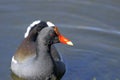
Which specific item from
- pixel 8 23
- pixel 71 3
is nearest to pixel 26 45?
pixel 8 23

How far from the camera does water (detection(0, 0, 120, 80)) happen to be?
31.8 feet

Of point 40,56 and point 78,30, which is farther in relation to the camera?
point 78,30

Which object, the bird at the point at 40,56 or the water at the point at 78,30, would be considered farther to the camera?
the water at the point at 78,30

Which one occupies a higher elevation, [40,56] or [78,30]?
[40,56]

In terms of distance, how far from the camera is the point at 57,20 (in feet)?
36.6

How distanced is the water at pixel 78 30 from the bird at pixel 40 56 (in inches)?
13.2

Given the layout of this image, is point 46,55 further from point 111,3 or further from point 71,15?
point 111,3

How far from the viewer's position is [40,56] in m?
9.00

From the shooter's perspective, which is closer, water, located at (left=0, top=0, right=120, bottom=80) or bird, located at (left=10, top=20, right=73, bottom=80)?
bird, located at (left=10, top=20, right=73, bottom=80)

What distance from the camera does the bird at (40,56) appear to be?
8.93 meters

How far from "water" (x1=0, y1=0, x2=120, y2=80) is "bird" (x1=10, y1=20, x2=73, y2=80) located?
33 centimetres

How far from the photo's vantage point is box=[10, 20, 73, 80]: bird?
8.93m

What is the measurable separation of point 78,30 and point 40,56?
204 cm

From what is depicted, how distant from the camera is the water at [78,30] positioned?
9.70 meters
